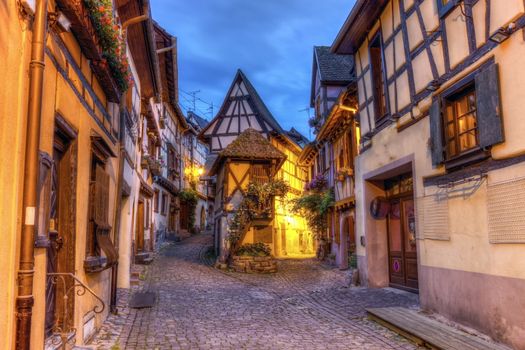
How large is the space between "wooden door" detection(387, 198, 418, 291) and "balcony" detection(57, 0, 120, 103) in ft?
21.6

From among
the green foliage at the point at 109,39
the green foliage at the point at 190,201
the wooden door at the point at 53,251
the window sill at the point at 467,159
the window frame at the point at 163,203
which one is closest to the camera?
the wooden door at the point at 53,251

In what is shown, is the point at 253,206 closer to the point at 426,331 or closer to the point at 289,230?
the point at 289,230

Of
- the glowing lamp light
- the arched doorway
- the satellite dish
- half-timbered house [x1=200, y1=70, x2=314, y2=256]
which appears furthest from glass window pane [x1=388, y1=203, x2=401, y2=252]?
the arched doorway

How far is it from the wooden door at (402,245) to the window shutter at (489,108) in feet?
13.0

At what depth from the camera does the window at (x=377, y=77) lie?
34.3ft

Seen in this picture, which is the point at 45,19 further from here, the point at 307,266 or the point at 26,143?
the point at 307,266

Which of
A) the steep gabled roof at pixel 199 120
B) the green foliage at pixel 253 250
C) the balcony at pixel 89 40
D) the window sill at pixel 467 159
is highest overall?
the steep gabled roof at pixel 199 120

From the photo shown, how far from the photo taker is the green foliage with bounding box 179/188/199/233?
30.1m

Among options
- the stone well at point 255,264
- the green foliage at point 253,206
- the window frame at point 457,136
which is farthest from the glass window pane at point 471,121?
the green foliage at point 253,206

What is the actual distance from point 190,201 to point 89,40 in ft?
85.9

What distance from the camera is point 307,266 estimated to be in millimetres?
17781

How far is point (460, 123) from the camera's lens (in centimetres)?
712

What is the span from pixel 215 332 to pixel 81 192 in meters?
2.95

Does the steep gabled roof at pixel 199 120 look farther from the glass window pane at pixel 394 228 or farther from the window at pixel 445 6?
the window at pixel 445 6
